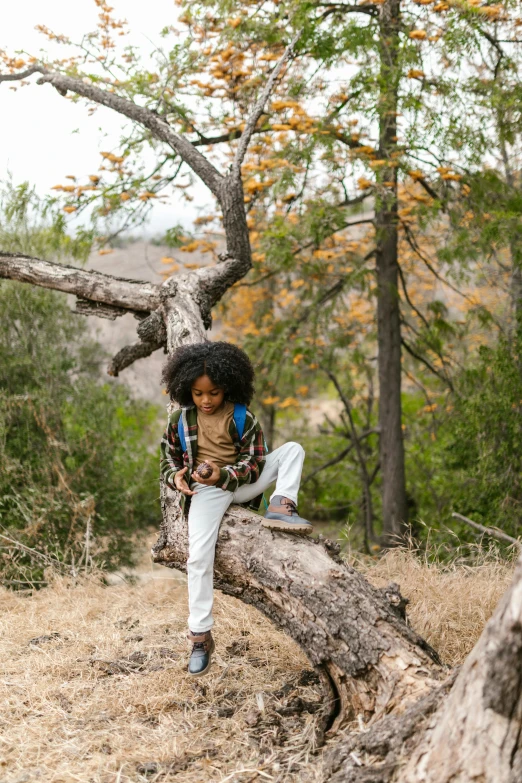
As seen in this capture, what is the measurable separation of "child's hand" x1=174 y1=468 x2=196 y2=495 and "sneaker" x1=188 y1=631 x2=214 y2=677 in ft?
2.19

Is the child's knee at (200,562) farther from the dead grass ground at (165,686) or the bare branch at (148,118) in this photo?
the bare branch at (148,118)

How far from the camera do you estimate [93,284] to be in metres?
5.33

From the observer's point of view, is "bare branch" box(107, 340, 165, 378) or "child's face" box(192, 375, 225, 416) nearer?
"child's face" box(192, 375, 225, 416)

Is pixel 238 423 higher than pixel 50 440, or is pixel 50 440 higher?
pixel 238 423

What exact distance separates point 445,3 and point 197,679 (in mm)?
5356

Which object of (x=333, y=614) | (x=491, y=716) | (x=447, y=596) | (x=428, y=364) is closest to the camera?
(x=491, y=716)

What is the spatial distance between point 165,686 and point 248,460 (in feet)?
3.80

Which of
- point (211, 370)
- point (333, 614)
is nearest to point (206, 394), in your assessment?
point (211, 370)

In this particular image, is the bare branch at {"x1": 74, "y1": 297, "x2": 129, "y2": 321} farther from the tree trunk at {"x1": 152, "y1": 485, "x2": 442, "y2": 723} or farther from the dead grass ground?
the tree trunk at {"x1": 152, "y1": 485, "x2": 442, "y2": 723}

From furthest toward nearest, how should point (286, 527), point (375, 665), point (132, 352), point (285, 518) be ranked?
1. point (132, 352)
2. point (285, 518)
3. point (286, 527)
4. point (375, 665)

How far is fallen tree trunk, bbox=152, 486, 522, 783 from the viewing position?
221 centimetres

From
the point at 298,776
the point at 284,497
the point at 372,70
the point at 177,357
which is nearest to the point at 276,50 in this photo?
the point at 372,70

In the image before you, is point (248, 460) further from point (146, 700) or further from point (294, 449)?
point (146, 700)

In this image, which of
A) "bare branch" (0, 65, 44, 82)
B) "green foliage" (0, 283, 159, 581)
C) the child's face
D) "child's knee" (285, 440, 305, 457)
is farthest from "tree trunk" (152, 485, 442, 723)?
"bare branch" (0, 65, 44, 82)
